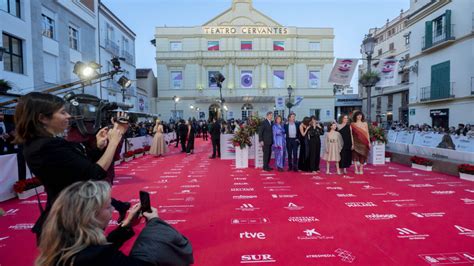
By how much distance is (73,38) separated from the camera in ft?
66.4

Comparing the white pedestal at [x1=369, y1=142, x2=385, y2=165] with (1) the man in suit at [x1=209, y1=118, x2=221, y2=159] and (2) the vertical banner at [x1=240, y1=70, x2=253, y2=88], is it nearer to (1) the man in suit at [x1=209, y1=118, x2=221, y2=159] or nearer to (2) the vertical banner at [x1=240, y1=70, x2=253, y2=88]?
(1) the man in suit at [x1=209, y1=118, x2=221, y2=159]

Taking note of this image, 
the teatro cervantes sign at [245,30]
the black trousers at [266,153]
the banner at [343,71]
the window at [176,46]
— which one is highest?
the teatro cervantes sign at [245,30]

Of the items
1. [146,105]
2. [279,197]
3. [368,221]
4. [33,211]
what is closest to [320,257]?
[368,221]

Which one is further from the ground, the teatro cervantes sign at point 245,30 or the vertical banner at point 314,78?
the teatro cervantes sign at point 245,30

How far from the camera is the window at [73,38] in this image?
19797 mm

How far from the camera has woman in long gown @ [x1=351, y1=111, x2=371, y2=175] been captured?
27.7 ft

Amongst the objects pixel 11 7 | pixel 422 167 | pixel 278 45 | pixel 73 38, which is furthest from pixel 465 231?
pixel 278 45

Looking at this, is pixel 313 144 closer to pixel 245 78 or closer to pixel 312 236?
pixel 312 236

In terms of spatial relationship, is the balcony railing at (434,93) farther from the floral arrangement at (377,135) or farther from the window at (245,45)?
the window at (245,45)

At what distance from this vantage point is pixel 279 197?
6.11 m

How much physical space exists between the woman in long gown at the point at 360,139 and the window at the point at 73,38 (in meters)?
19.2

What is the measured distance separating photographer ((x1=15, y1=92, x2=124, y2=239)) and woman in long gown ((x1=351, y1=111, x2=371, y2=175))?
7.92m

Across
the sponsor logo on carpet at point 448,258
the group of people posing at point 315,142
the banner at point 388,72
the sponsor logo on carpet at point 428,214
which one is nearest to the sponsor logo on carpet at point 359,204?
the sponsor logo on carpet at point 428,214

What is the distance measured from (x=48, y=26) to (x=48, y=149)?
19.7m
